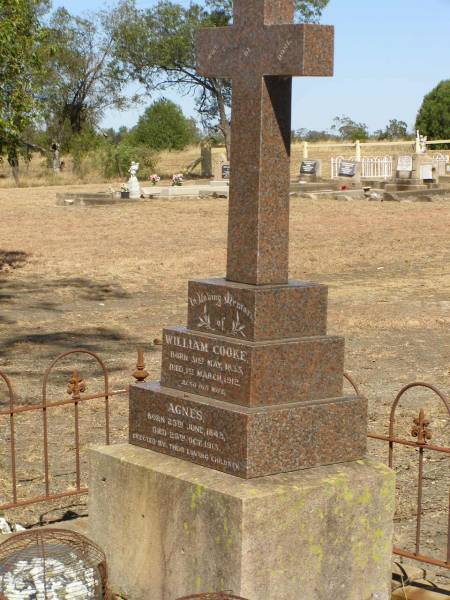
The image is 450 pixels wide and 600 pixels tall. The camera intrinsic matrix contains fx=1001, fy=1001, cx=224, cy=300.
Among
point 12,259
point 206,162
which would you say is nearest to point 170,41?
point 206,162

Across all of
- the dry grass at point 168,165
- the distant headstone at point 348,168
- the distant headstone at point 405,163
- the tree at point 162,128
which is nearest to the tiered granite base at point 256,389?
the distant headstone at point 405,163

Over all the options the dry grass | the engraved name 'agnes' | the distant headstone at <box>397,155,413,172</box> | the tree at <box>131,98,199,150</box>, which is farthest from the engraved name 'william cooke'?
the tree at <box>131,98,199,150</box>

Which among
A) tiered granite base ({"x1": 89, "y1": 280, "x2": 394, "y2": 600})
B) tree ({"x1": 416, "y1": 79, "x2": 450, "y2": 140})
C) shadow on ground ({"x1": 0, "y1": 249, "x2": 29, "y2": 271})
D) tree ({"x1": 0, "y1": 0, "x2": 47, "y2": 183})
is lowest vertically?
shadow on ground ({"x1": 0, "y1": 249, "x2": 29, "y2": 271})

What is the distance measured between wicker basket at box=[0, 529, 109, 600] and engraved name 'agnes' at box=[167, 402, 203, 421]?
2.34ft

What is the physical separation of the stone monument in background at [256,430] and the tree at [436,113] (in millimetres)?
63574

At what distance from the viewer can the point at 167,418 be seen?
4.74 m

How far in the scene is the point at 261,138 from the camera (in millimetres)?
4547

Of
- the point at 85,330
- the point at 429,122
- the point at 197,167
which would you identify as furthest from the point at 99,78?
the point at 85,330

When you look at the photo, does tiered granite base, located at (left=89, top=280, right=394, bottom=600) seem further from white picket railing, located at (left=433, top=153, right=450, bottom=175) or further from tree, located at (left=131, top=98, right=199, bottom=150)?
tree, located at (left=131, top=98, right=199, bottom=150)

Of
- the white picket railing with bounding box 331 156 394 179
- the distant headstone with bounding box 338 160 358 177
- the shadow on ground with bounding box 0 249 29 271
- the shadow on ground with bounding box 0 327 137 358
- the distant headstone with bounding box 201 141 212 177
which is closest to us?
the shadow on ground with bounding box 0 327 137 358

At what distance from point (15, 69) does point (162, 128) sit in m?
43.2

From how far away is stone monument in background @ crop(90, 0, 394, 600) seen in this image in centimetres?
424

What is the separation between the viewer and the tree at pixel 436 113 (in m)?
66.9

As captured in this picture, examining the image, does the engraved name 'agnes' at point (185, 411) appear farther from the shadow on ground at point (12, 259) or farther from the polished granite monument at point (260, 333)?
the shadow on ground at point (12, 259)
